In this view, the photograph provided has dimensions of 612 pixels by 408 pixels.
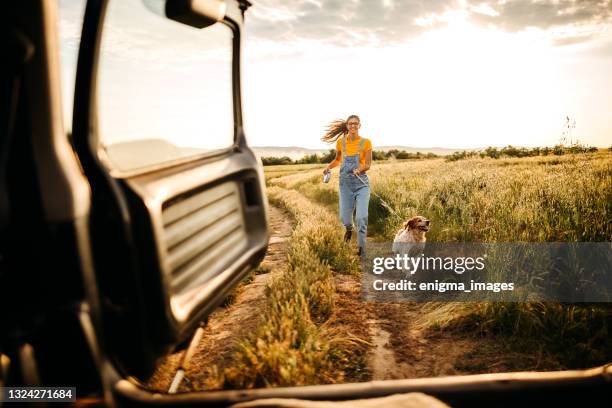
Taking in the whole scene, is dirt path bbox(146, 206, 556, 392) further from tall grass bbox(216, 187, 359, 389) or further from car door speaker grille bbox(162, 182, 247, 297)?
car door speaker grille bbox(162, 182, 247, 297)

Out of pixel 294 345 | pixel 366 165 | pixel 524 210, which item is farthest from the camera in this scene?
pixel 366 165

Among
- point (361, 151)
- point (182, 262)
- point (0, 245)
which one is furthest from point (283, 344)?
point (361, 151)

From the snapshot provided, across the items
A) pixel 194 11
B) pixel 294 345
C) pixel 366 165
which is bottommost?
pixel 294 345

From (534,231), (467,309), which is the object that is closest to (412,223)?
(534,231)

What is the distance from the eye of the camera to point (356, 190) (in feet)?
20.6

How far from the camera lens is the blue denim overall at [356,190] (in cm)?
616

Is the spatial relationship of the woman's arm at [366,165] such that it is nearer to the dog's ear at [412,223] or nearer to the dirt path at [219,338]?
the dog's ear at [412,223]

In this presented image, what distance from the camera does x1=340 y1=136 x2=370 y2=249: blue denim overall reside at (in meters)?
6.16

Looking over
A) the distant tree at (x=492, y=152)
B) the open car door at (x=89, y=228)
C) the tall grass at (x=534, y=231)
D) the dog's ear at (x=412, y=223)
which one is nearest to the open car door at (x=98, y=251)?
the open car door at (x=89, y=228)

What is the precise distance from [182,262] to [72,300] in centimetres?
60

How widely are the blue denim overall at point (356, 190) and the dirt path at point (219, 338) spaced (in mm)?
1357

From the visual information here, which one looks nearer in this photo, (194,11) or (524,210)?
(194,11)

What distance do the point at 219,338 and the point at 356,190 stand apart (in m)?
3.46

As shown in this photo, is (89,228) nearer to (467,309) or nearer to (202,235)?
(202,235)
